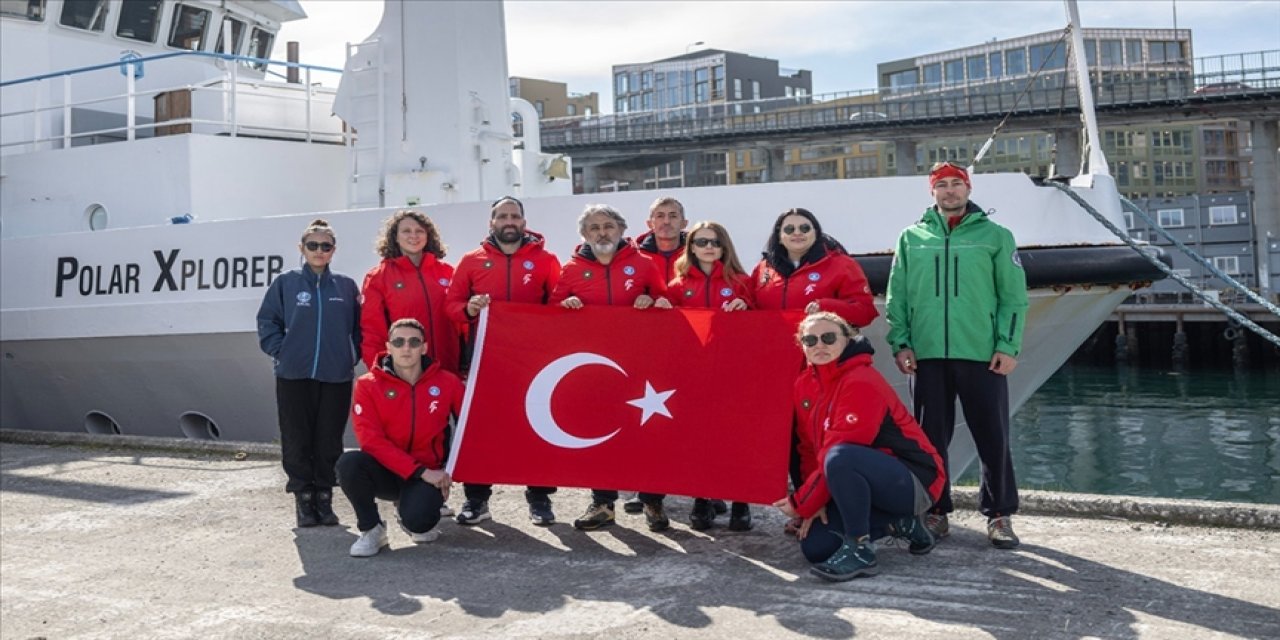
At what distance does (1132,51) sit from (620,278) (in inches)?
2448

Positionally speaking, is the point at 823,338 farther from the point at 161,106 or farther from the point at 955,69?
the point at 955,69

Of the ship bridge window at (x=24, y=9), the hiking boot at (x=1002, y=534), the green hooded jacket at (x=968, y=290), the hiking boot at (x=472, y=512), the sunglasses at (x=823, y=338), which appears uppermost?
the ship bridge window at (x=24, y=9)

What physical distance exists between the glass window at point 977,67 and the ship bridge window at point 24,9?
5496 cm

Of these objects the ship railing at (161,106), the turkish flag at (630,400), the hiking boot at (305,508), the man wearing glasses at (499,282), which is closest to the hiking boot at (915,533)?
the turkish flag at (630,400)

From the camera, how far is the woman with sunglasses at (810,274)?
4727 millimetres

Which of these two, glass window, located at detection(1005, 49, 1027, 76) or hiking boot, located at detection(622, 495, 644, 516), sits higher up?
glass window, located at detection(1005, 49, 1027, 76)

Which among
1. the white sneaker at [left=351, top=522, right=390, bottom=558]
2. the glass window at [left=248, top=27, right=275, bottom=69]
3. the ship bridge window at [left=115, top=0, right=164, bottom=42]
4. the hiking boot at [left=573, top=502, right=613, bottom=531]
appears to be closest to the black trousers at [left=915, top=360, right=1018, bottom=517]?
the hiking boot at [left=573, top=502, right=613, bottom=531]

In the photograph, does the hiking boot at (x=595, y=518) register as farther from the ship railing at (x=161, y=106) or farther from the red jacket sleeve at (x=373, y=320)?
the ship railing at (x=161, y=106)

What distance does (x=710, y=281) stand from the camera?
512cm

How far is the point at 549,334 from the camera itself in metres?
5.26

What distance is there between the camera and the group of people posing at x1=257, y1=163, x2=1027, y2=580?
4332 mm

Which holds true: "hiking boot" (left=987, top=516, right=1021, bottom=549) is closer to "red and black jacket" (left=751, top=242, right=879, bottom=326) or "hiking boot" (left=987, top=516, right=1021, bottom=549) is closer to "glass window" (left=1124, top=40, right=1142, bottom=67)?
"red and black jacket" (left=751, top=242, right=879, bottom=326)

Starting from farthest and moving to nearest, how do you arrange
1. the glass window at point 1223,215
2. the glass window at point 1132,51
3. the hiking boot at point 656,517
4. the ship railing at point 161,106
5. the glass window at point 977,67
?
the glass window at point 977,67, the glass window at point 1132,51, the glass window at point 1223,215, the ship railing at point 161,106, the hiking boot at point 656,517

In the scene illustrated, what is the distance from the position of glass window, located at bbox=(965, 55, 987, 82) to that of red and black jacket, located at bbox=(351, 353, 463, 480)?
5941 cm
